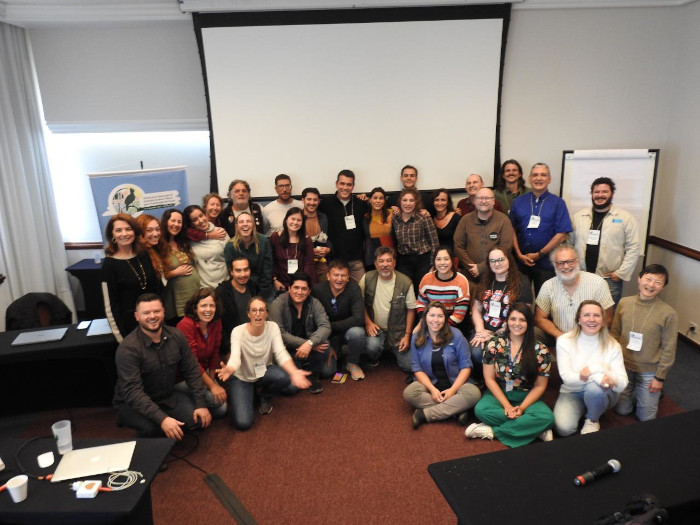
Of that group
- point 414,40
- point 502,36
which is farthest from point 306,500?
point 502,36

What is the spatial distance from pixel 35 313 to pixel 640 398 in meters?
4.33

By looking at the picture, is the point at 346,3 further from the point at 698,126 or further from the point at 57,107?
the point at 698,126

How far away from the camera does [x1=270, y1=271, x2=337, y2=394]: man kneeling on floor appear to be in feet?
11.5

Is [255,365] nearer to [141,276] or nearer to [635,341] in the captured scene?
[141,276]

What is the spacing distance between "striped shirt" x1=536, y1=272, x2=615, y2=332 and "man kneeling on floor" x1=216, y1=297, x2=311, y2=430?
1.86m

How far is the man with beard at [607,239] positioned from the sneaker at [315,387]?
2.34m

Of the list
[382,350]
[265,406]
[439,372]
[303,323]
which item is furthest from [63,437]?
[382,350]

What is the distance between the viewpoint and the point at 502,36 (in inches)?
173

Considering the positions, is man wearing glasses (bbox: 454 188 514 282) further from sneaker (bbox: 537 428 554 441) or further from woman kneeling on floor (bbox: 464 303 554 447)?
sneaker (bbox: 537 428 554 441)

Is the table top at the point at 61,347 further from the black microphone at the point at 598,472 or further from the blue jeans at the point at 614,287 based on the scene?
the blue jeans at the point at 614,287

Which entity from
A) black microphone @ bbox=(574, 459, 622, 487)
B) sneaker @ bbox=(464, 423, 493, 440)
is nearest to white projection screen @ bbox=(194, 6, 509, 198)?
sneaker @ bbox=(464, 423, 493, 440)

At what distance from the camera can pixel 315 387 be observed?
11.9ft

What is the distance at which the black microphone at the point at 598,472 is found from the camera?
177 centimetres

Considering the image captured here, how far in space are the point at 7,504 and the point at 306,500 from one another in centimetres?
A: 134
